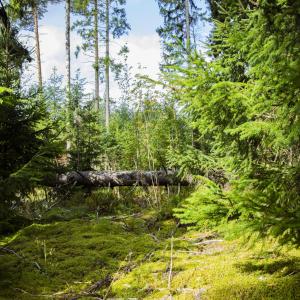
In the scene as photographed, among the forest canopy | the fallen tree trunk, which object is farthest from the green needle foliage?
the fallen tree trunk

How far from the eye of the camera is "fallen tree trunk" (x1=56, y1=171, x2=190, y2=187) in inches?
342

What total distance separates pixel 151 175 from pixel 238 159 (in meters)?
4.96

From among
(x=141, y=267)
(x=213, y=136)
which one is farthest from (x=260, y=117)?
(x=141, y=267)

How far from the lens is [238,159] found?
3438 millimetres

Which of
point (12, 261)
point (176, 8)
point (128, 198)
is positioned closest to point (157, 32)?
point (176, 8)

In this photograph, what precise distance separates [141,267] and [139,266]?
0.07 meters

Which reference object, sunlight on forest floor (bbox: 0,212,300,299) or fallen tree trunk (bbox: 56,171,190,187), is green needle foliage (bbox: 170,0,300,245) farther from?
fallen tree trunk (bbox: 56,171,190,187)

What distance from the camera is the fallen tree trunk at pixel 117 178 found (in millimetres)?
8695

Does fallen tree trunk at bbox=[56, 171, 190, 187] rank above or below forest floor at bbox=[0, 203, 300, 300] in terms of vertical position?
above

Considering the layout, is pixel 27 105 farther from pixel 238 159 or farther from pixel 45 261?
pixel 238 159

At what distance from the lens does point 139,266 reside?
162 inches

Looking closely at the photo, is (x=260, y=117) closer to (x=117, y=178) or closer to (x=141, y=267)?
(x=141, y=267)

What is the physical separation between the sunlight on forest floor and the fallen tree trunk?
2754 mm

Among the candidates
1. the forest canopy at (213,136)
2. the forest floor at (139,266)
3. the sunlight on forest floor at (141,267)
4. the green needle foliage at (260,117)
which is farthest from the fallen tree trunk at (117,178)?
the green needle foliage at (260,117)
